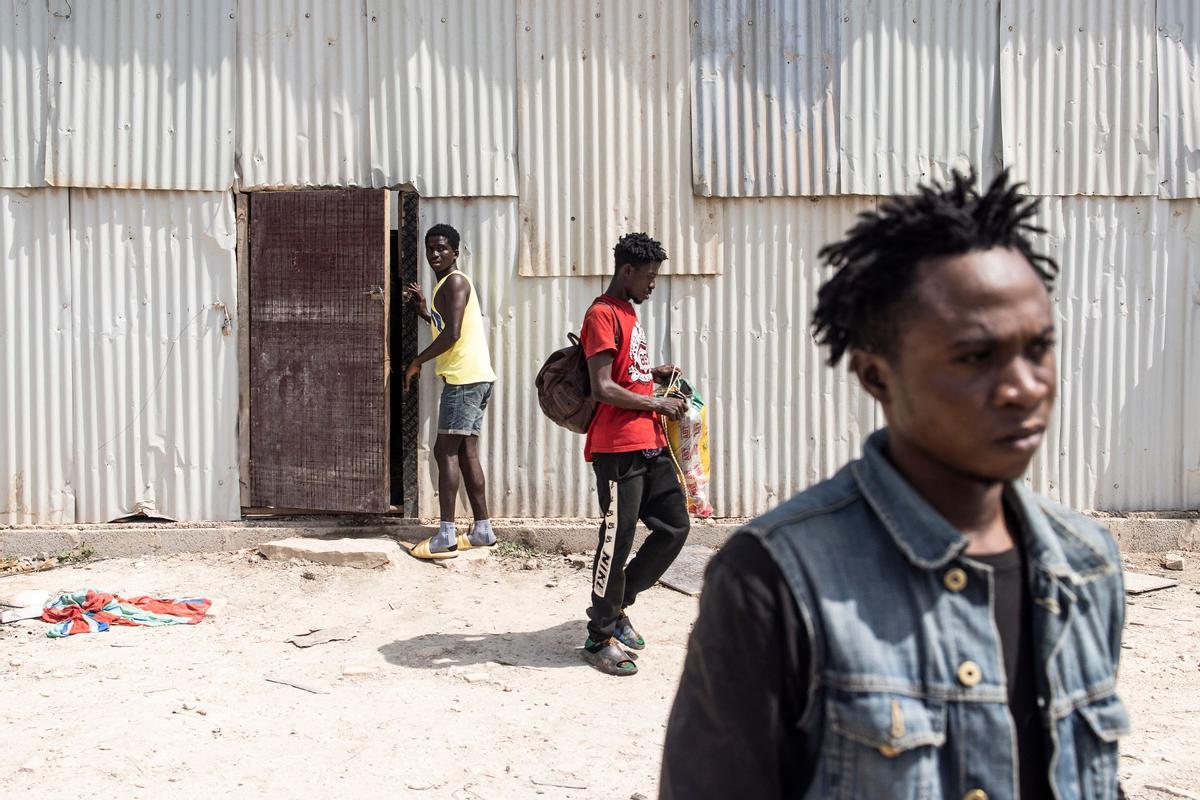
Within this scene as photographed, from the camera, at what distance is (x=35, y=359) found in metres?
7.27

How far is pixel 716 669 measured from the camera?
1.45 m

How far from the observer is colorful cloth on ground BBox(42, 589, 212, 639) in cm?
584

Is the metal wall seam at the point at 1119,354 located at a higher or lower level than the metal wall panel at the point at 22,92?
lower

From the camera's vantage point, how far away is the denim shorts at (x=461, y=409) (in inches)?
271

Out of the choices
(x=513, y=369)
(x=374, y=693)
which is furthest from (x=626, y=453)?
Answer: (x=513, y=369)

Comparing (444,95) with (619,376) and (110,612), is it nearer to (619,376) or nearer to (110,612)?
(619,376)

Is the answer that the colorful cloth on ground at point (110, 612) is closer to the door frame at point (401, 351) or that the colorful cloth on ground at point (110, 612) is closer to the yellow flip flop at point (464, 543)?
the door frame at point (401, 351)

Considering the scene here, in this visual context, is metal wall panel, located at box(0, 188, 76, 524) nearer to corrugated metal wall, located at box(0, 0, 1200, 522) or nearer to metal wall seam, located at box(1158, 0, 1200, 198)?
corrugated metal wall, located at box(0, 0, 1200, 522)

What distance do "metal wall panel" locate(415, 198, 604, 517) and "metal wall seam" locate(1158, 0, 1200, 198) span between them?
153 inches

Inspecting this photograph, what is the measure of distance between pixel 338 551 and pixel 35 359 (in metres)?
2.49

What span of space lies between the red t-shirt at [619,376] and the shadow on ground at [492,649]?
3.52 feet

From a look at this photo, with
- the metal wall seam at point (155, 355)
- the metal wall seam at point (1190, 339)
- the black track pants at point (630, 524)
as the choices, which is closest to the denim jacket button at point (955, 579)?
the black track pants at point (630, 524)

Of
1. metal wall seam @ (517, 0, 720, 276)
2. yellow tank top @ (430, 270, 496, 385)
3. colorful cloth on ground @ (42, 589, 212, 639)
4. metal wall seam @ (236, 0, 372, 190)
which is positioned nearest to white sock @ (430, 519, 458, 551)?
yellow tank top @ (430, 270, 496, 385)

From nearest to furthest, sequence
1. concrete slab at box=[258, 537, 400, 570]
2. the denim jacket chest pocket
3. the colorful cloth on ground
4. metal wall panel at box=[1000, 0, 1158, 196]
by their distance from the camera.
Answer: the denim jacket chest pocket, the colorful cloth on ground, concrete slab at box=[258, 537, 400, 570], metal wall panel at box=[1000, 0, 1158, 196]
